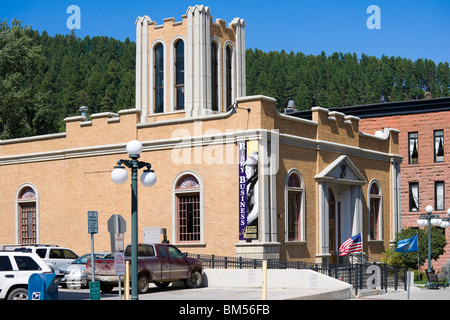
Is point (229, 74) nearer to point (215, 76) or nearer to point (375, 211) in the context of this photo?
point (215, 76)

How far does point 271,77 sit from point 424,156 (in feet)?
243

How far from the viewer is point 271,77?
12625cm

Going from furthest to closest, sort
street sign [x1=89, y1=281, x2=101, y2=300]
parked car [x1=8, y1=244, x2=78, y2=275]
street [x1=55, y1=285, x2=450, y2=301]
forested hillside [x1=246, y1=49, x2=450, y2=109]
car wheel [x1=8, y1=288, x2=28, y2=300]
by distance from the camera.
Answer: forested hillside [x1=246, y1=49, x2=450, y2=109] < parked car [x1=8, y1=244, x2=78, y2=275] < street [x1=55, y1=285, x2=450, y2=301] < car wheel [x1=8, y1=288, x2=28, y2=300] < street sign [x1=89, y1=281, x2=101, y2=300]

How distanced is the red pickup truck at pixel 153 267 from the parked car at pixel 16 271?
18.9 feet

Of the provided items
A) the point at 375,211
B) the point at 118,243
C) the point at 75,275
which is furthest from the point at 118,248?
the point at 375,211

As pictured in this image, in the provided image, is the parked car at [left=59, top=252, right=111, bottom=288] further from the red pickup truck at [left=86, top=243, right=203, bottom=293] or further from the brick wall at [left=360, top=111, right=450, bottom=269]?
the brick wall at [left=360, top=111, right=450, bottom=269]

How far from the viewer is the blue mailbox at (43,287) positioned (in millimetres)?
17016

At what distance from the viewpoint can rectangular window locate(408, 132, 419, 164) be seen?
54.1 metres

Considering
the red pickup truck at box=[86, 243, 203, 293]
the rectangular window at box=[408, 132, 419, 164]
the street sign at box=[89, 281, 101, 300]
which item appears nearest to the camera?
the street sign at box=[89, 281, 101, 300]

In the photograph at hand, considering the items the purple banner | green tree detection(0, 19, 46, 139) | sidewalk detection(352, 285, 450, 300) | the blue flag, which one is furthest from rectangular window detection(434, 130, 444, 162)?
green tree detection(0, 19, 46, 139)

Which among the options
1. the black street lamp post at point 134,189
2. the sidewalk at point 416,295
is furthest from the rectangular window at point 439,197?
the black street lamp post at point 134,189

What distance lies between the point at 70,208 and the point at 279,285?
1419 centimetres

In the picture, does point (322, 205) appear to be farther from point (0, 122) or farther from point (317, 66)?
point (317, 66)

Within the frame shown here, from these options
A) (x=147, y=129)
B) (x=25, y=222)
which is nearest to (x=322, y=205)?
(x=147, y=129)
